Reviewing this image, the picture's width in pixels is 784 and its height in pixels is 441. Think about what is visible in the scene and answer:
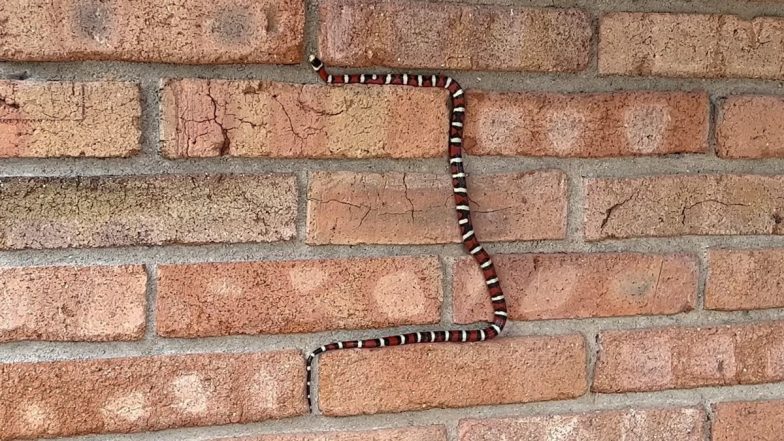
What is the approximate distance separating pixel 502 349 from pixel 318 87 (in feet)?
1.19

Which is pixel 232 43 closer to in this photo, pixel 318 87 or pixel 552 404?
pixel 318 87

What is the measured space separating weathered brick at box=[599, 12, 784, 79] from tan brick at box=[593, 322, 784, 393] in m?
0.31

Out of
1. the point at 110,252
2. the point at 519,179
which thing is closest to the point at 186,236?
the point at 110,252

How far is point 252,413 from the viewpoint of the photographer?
102 cm

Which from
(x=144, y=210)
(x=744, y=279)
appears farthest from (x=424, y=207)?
(x=744, y=279)

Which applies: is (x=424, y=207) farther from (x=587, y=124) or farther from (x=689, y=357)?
(x=689, y=357)

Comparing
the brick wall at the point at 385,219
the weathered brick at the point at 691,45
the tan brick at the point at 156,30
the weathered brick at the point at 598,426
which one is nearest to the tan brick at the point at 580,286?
the brick wall at the point at 385,219

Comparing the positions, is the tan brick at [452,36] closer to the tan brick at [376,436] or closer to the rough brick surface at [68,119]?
the rough brick surface at [68,119]

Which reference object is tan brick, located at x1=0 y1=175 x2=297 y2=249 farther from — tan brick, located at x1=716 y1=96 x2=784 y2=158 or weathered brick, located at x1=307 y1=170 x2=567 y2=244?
tan brick, located at x1=716 y1=96 x2=784 y2=158

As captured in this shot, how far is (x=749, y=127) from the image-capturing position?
1116 mm

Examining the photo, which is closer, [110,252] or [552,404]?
[110,252]

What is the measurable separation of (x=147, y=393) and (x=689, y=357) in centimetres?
63

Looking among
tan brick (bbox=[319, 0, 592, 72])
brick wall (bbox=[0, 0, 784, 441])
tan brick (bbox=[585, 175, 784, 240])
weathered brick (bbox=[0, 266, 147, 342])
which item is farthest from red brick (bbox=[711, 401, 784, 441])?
weathered brick (bbox=[0, 266, 147, 342])

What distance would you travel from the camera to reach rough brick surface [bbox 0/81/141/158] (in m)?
0.93
